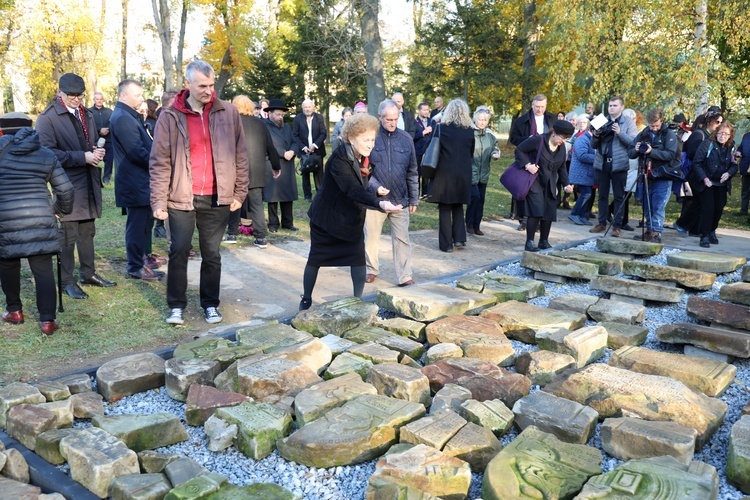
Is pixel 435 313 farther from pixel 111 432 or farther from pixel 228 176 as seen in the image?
pixel 111 432

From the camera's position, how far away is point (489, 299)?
18.1 feet

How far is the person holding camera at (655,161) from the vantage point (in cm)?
845

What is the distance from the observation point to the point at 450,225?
26.5 ft

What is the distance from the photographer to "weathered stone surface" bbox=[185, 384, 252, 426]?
3.47m

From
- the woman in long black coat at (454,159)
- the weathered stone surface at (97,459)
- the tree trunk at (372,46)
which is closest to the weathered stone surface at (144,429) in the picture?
the weathered stone surface at (97,459)

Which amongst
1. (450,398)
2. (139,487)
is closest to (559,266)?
(450,398)

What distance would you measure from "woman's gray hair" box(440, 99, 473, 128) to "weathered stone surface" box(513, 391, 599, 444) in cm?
471

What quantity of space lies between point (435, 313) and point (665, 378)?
1.85 metres

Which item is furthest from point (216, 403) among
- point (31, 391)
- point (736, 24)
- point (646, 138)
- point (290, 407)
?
point (736, 24)

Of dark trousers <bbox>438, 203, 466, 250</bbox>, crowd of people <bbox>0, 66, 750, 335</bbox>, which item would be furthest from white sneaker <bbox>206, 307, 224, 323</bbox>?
dark trousers <bbox>438, 203, 466, 250</bbox>

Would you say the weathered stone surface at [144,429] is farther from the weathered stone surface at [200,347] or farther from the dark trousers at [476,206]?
the dark trousers at [476,206]

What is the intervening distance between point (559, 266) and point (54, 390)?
475cm

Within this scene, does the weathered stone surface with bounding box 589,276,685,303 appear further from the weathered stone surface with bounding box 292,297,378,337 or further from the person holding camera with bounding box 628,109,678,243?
the person holding camera with bounding box 628,109,678,243

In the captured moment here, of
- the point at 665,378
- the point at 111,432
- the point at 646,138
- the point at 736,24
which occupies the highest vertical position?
the point at 736,24
